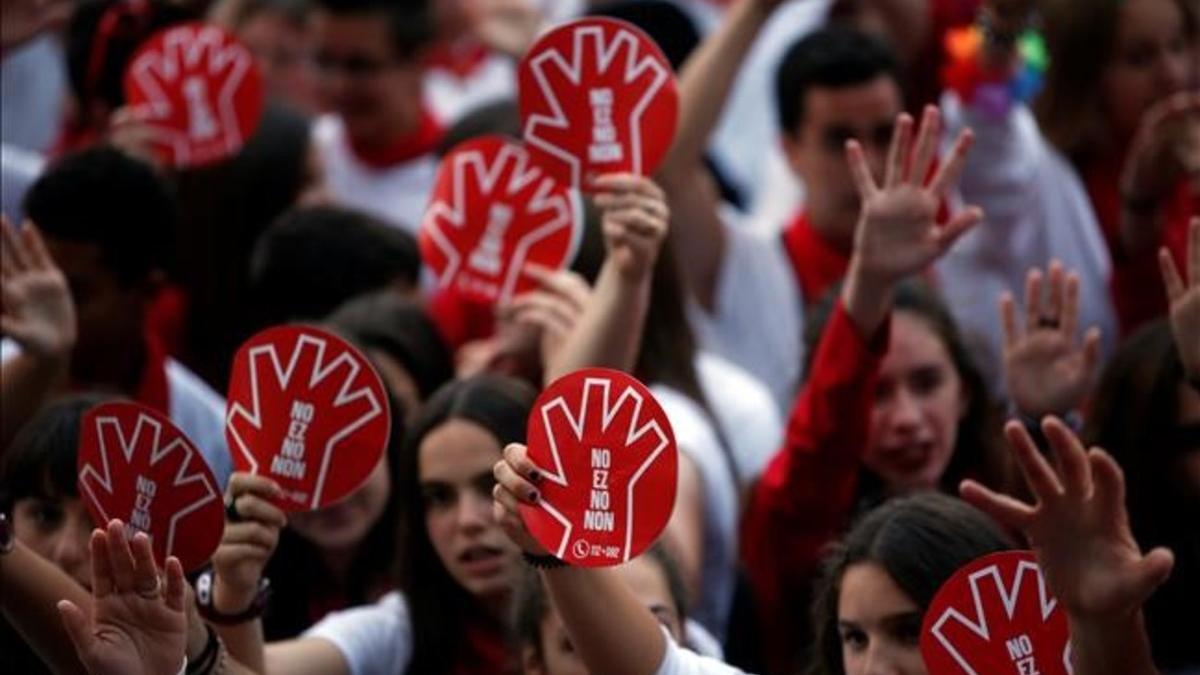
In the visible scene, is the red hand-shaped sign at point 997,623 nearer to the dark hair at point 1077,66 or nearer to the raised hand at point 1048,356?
the raised hand at point 1048,356

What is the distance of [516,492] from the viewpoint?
4.04 metres

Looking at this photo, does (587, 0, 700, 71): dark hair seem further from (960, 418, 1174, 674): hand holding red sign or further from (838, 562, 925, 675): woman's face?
(960, 418, 1174, 674): hand holding red sign

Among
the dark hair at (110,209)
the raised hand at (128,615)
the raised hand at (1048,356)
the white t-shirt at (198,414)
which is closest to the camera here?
the raised hand at (128,615)

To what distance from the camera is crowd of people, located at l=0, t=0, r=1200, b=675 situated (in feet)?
14.3

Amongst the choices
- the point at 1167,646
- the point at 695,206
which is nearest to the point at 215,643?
the point at 1167,646

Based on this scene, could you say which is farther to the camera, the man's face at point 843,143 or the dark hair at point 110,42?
the dark hair at point 110,42

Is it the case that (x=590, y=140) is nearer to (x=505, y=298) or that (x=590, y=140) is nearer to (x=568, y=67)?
(x=568, y=67)

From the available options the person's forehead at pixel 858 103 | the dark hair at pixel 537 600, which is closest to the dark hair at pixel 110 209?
the dark hair at pixel 537 600

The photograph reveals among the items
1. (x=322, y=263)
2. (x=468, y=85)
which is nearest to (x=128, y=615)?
(x=322, y=263)

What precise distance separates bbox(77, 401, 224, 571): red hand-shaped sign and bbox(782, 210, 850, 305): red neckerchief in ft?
8.96

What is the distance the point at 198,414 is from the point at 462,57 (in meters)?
3.59

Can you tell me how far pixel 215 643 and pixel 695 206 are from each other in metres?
2.50

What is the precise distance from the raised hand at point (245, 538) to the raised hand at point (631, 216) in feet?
2.76

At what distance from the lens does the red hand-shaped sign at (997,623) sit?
403cm
